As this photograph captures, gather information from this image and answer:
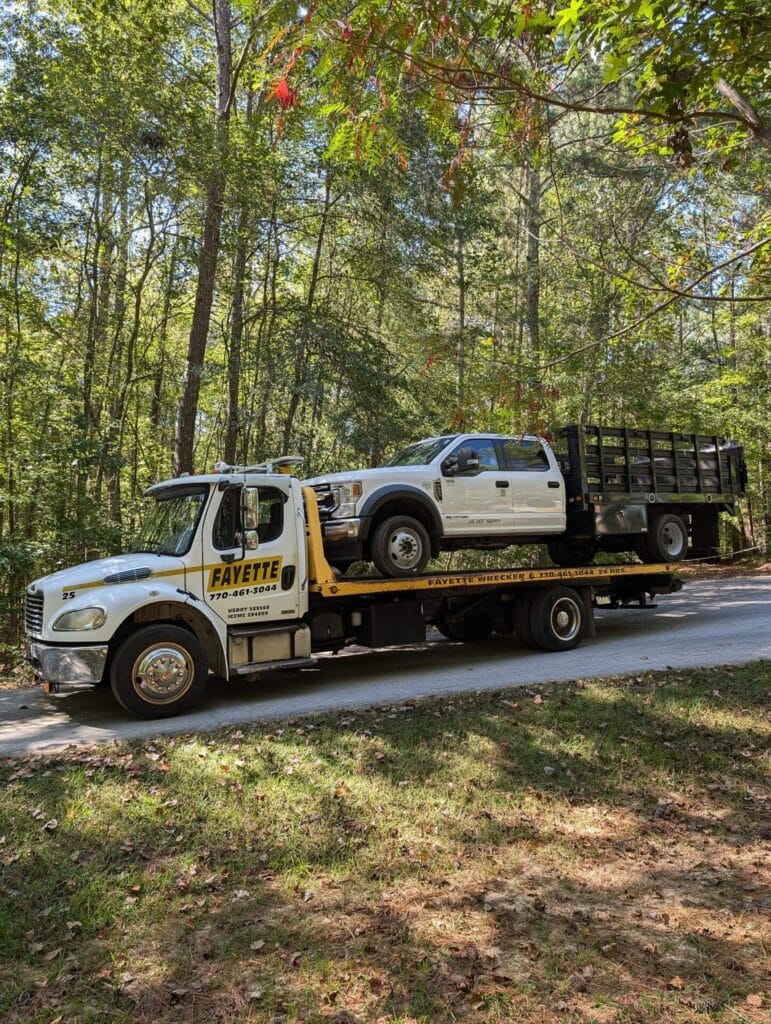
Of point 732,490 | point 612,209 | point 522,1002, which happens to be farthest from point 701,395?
point 522,1002

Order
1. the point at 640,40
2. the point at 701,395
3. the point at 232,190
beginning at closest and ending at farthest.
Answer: the point at 640,40, the point at 232,190, the point at 701,395

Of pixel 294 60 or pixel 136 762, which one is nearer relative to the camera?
pixel 294 60

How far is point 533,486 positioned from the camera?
31.4 feet

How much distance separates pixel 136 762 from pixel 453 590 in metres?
4.54

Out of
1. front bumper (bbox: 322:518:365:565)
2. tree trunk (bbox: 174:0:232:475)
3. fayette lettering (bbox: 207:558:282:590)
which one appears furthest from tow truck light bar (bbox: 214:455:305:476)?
tree trunk (bbox: 174:0:232:475)

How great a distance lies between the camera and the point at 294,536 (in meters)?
7.82

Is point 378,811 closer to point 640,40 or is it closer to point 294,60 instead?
point 294,60

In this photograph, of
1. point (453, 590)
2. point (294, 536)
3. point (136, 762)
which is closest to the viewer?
point (136, 762)

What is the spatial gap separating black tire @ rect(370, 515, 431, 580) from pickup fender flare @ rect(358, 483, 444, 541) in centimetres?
18

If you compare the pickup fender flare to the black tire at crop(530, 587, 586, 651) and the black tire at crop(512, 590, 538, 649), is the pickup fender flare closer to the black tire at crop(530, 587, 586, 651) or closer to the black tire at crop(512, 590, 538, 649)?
the black tire at crop(512, 590, 538, 649)

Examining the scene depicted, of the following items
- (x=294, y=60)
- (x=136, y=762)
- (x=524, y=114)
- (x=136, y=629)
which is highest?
(x=524, y=114)

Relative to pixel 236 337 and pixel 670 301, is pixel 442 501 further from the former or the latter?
pixel 236 337

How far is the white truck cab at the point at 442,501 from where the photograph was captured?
8.15 m

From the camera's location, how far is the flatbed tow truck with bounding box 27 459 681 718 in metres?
6.57
